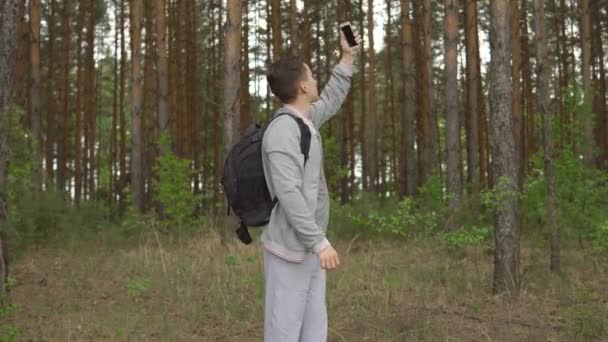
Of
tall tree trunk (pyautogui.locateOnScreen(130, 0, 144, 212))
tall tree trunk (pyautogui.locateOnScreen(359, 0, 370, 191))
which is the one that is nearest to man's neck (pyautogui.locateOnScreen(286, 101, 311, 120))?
tall tree trunk (pyautogui.locateOnScreen(130, 0, 144, 212))

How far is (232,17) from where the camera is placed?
1089 centimetres

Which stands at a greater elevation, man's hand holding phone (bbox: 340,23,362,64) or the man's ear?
man's hand holding phone (bbox: 340,23,362,64)

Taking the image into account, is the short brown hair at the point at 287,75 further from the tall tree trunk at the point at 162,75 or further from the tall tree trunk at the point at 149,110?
the tall tree trunk at the point at 149,110

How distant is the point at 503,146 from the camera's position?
22.1 feet

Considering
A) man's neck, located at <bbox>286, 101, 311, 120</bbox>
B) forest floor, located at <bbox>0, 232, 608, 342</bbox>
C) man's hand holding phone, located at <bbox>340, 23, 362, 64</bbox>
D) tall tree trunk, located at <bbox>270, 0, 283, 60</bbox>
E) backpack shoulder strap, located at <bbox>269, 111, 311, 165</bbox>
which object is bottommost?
forest floor, located at <bbox>0, 232, 608, 342</bbox>

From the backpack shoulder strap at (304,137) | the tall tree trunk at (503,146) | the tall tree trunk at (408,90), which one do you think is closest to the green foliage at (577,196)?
the tall tree trunk at (503,146)

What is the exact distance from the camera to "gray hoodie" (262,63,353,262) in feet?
9.58

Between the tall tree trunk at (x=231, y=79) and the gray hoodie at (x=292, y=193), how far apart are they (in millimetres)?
7607

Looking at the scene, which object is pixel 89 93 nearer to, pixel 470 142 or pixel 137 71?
pixel 137 71

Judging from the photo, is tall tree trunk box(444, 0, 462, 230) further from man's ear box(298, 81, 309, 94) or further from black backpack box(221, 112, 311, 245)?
black backpack box(221, 112, 311, 245)

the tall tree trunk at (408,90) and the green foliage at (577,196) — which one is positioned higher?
the tall tree trunk at (408,90)

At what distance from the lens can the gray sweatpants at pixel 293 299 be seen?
3062mm

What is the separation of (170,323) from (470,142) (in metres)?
13.7

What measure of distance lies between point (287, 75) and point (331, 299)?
4341 millimetres
